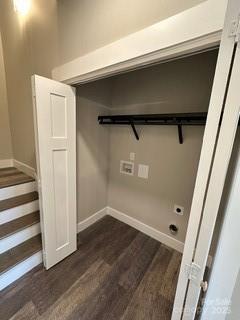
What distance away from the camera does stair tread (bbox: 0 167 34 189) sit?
2008 millimetres

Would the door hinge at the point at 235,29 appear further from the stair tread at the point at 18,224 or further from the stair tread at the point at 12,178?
Answer: the stair tread at the point at 12,178

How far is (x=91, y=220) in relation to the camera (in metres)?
2.48

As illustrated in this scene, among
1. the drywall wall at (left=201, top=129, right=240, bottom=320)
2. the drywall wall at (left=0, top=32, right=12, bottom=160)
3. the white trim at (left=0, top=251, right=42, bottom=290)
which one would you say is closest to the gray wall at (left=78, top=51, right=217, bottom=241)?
the white trim at (left=0, top=251, right=42, bottom=290)

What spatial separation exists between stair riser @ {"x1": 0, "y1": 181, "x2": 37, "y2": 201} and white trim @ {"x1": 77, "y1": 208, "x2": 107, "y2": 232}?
0.90 metres

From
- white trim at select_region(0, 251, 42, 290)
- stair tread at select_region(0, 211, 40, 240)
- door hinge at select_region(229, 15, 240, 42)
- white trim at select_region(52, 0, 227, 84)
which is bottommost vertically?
white trim at select_region(0, 251, 42, 290)

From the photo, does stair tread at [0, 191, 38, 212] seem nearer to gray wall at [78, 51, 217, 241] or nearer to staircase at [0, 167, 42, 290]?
staircase at [0, 167, 42, 290]

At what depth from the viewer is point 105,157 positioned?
2520 mm

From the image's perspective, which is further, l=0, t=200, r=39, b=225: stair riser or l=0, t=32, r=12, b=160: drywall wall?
l=0, t=32, r=12, b=160: drywall wall

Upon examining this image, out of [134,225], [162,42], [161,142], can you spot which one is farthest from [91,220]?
[162,42]

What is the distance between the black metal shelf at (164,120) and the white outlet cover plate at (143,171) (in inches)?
16.7

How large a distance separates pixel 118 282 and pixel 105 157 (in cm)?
167

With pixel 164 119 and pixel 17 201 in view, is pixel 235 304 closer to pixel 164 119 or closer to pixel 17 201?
pixel 164 119

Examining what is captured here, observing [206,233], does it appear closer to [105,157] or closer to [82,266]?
[82,266]

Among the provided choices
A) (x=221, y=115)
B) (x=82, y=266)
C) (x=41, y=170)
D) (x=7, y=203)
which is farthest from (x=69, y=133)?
(x=82, y=266)
